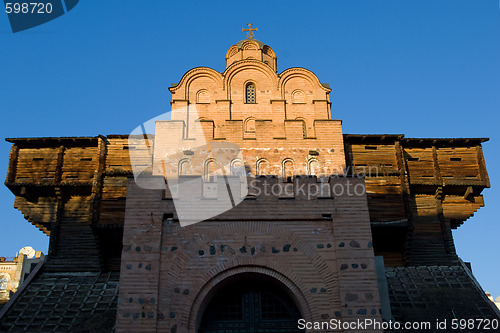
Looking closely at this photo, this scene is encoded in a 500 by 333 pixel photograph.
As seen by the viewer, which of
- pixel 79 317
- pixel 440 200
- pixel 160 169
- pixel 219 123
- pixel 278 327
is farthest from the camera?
pixel 440 200

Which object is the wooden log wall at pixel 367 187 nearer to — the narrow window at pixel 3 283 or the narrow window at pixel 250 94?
the narrow window at pixel 250 94

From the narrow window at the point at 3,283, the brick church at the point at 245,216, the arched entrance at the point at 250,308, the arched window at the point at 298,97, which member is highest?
the narrow window at the point at 3,283

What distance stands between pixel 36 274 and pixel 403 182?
53.0 ft

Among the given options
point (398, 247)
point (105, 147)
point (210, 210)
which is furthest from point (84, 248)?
point (398, 247)

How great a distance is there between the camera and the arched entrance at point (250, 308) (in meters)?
12.6

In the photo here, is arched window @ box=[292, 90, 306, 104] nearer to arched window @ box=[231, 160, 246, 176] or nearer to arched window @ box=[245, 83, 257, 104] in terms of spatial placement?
arched window @ box=[245, 83, 257, 104]

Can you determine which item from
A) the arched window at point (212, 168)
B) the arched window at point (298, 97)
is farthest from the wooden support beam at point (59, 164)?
the arched window at point (298, 97)

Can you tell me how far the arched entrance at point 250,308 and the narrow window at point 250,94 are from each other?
473 inches

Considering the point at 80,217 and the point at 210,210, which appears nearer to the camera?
the point at 210,210

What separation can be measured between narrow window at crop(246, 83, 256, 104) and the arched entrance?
39.4ft

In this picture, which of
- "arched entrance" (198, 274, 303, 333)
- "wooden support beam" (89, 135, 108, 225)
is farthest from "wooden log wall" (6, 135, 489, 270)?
"arched entrance" (198, 274, 303, 333)

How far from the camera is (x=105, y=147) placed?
2412cm

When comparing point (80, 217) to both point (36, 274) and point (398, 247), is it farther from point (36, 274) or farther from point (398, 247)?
point (398, 247)

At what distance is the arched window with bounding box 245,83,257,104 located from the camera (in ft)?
76.6
